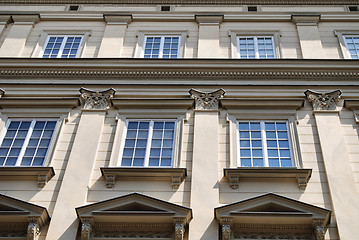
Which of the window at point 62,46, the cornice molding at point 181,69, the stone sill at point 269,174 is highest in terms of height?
the window at point 62,46

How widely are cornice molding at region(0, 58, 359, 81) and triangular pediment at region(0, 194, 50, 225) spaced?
621 cm

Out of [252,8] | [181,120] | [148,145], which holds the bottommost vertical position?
[148,145]

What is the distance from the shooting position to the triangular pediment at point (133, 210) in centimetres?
1248

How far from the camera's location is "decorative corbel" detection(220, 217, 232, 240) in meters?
A: 12.1

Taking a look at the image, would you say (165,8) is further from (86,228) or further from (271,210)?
(86,228)

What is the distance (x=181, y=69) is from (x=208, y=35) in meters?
2.74

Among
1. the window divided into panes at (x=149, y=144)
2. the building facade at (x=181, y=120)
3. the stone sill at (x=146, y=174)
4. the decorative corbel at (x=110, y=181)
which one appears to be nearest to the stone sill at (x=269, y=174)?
the building facade at (x=181, y=120)

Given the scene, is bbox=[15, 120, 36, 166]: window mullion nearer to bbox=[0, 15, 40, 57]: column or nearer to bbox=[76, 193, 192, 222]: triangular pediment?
bbox=[76, 193, 192, 222]: triangular pediment

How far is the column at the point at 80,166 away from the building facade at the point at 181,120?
0.13ft

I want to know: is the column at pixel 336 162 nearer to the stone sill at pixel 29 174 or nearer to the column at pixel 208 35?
Answer: the column at pixel 208 35

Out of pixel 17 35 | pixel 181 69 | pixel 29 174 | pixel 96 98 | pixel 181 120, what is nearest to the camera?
pixel 29 174

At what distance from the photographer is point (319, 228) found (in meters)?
12.1

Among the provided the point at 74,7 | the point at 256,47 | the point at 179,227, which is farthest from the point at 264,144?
the point at 74,7

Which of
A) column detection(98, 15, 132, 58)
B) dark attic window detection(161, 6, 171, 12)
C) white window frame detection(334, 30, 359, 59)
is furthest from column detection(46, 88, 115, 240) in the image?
white window frame detection(334, 30, 359, 59)
